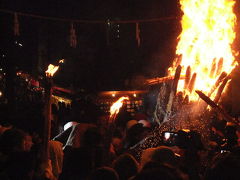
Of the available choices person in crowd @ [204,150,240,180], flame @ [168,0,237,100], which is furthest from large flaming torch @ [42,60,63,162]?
flame @ [168,0,237,100]

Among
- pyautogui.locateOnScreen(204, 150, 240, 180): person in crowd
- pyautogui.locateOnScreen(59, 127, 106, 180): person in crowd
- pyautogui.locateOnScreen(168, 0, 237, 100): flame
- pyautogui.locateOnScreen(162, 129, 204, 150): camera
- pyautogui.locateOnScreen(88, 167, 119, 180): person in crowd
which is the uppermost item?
pyautogui.locateOnScreen(168, 0, 237, 100): flame

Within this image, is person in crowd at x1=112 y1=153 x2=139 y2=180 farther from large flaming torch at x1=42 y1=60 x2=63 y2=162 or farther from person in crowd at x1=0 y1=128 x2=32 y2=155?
person in crowd at x1=0 y1=128 x2=32 y2=155

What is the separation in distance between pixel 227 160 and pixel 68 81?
16687 millimetres

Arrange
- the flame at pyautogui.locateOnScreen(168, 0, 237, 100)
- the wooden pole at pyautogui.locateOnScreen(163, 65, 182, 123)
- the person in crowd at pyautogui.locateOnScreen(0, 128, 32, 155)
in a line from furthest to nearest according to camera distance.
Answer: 1. the flame at pyautogui.locateOnScreen(168, 0, 237, 100)
2. the wooden pole at pyautogui.locateOnScreen(163, 65, 182, 123)
3. the person in crowd at pyautogui.locateOnScreen(0, 128, 32, 155)

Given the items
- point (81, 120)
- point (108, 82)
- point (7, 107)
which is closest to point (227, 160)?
point (81, 120)

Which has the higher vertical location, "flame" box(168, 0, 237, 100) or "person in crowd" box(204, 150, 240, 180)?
"flame" box(168, 0, 237, 100)

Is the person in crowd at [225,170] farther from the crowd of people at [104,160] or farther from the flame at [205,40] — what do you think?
the flame at [205,40]

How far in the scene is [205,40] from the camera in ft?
27.2

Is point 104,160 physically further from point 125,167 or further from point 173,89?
point 173,89

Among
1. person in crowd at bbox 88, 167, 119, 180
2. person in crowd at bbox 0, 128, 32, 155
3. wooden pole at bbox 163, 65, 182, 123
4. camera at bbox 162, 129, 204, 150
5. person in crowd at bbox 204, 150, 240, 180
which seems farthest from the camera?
wooden pole at bbox 163, 65, 182, 123

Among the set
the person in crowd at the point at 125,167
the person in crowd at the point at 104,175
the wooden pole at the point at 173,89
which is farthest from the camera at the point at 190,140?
the person in crowd at the point at 104,175

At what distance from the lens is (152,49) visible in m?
18.7

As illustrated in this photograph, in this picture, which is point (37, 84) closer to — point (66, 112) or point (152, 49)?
point (66, 112)

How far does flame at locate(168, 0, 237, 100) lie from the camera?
24.5 ft
